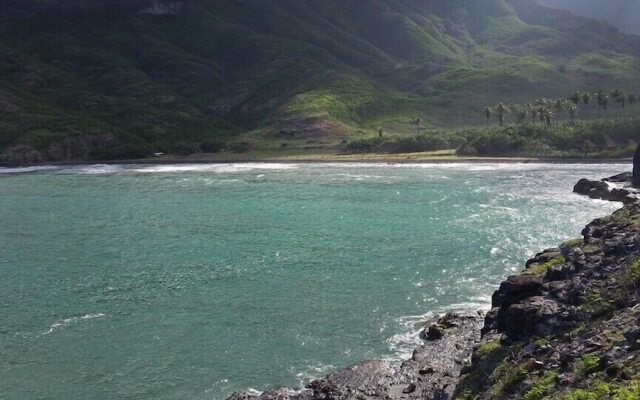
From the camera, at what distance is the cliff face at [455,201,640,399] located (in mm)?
18750

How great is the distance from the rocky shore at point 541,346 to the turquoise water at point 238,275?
2747 mm

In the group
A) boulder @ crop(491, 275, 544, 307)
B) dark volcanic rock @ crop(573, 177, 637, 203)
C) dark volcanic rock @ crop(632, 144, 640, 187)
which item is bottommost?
boulder @ crop(491, 275, 544, 307)

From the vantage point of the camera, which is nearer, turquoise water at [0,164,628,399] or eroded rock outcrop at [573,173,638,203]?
turquoise water at [0,164,628,399]

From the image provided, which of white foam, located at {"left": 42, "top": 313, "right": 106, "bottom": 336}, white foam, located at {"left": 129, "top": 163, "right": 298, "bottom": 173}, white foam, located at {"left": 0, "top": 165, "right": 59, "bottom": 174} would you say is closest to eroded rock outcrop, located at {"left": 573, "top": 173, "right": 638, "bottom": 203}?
white foam, located at {"left": 42, "top": 313, "right": 106, "bottom": 336}

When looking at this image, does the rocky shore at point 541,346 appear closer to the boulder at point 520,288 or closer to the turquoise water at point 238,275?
the boulder at point 520,288

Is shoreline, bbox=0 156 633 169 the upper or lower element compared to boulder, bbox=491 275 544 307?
upper

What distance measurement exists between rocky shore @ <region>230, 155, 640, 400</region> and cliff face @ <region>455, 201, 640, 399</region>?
0.04 m

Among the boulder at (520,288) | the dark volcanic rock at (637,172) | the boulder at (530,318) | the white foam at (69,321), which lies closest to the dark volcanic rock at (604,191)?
the dark volcanic rock at (637,172)

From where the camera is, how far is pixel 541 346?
74.7ft

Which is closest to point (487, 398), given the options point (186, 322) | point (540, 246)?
point (186, 322)

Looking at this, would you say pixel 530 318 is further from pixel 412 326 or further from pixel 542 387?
pixel 412 326

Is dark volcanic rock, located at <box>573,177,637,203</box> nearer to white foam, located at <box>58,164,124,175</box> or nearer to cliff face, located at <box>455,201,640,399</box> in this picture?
cliff face, located at <box>455,201,640,399</box>

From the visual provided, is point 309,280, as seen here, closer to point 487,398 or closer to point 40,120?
point 487,398

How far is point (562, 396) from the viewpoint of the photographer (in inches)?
714
